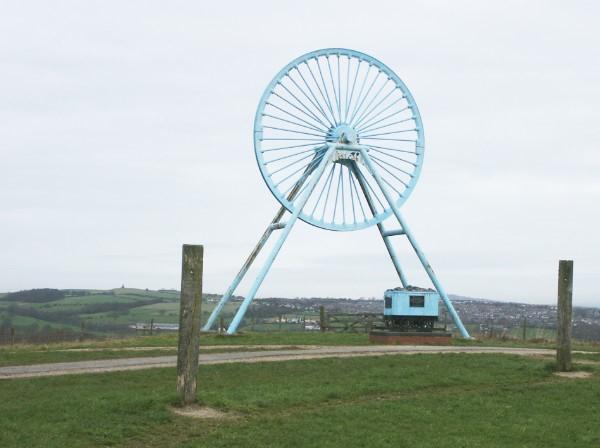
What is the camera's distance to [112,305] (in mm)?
95562

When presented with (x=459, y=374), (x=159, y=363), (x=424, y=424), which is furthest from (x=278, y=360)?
(x=424, y=424)

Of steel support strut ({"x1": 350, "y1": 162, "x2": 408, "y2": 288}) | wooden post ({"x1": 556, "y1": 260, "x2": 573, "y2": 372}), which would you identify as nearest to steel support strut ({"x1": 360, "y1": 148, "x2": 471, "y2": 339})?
steel support strut ({"x1": 350, "y1": 162, "x2": 408, "y2": 288})

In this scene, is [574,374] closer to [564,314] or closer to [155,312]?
[564,314]

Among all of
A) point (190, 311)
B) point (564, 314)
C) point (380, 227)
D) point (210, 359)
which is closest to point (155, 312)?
point (380, 227)

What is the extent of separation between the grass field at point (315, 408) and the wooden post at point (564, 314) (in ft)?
2.37

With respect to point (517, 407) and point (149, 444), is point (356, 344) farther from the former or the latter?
point (149, 444)

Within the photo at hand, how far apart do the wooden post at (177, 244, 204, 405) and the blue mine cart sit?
21.4 meters

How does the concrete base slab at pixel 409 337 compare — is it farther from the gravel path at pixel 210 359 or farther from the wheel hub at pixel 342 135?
the wheel hub at pixel 342 135

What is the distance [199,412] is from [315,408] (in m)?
2.44

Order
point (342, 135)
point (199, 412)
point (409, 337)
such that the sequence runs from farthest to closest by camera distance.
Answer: point (342, 135)
point (409, 337)
point (199, 412)

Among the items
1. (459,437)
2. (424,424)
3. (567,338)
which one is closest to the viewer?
(459,437)

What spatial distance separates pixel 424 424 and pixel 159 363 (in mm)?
10370

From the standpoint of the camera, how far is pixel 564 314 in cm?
2377

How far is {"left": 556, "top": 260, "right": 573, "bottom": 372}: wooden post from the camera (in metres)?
23.5
